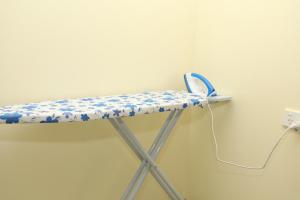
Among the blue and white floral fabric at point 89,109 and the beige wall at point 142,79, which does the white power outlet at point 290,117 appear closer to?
the beige wall at point 142,79

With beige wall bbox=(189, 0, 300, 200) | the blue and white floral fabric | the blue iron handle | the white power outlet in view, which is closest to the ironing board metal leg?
the blue and white floral fabric

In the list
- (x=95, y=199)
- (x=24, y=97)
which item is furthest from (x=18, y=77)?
(x=95, y=199)

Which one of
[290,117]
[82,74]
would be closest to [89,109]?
[82,74]

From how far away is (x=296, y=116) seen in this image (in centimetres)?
120

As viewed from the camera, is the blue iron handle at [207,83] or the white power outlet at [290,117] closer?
the white power outlet at [290,117]

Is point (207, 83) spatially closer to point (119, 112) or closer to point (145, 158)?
point (145, 158)

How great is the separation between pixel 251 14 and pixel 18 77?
1.16m

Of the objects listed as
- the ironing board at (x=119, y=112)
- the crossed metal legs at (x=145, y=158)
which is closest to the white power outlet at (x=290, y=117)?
the ironing board at (x=119, y=112)

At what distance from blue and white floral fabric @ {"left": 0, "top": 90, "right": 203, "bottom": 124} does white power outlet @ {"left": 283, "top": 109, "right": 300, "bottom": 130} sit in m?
0.39

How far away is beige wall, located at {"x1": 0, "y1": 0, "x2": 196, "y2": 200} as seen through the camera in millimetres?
1276

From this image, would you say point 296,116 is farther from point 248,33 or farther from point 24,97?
point 24,97

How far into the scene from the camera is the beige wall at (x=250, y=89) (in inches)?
48.8

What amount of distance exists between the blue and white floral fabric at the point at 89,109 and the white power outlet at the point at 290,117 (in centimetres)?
39

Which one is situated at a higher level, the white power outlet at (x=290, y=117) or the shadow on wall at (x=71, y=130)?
the white power outlet at (x=290, y=117)
